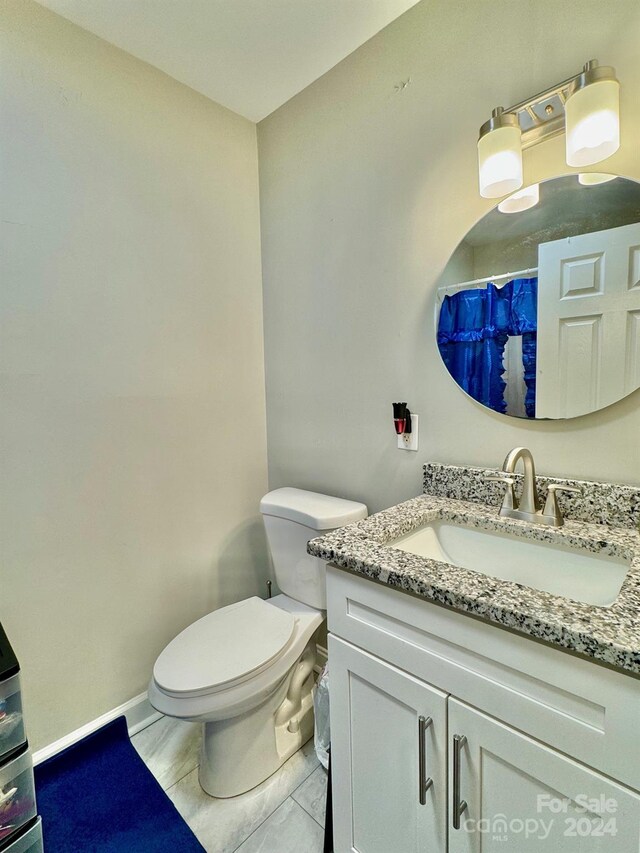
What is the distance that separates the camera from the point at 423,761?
0.79 metres

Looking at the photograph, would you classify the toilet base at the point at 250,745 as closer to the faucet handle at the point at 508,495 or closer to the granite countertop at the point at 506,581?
the granite countertop at the point at 506,581

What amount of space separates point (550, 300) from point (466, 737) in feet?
3.43

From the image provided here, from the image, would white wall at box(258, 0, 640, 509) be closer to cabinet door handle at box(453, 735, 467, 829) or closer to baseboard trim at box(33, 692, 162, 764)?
cabinet door handle at box(453, 735, 467, 829)

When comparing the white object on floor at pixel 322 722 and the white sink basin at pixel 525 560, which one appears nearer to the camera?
the white sink basin at pixel 525 560

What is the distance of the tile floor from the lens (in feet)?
3.72

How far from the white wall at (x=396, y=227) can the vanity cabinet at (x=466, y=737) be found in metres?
0.61

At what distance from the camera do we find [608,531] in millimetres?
969

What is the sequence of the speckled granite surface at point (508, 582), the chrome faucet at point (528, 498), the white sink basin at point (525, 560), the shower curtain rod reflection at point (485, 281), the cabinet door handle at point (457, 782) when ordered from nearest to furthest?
the speckled granite surface at point (508, 582)
the cabinet door handle at point (457, 782)
the white sink basin at point (525, 560)
the chrome faucet at point (528, 498)
the shower curtain rod reflection at point (485, 281)

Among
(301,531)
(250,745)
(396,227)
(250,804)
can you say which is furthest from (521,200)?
(250,804)

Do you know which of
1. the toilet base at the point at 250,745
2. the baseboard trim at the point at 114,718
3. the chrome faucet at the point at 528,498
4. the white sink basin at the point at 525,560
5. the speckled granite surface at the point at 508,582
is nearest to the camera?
the speckled granite surface at the point at 508,582

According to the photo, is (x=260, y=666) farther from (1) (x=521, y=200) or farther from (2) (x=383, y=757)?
(1) (x=521, y=200)

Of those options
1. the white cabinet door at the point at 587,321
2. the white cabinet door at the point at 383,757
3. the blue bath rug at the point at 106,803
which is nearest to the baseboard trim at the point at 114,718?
the blue bath rug at the point at 106,803

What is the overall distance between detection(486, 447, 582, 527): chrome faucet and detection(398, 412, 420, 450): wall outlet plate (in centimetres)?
36

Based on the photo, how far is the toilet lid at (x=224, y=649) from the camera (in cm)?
114
